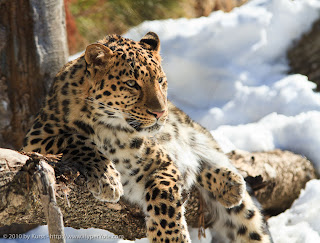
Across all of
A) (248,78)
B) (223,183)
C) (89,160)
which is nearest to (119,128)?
(89,160)

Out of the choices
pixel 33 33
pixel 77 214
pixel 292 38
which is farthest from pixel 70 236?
pixel 292 38

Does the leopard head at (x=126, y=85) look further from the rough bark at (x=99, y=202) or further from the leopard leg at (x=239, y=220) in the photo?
the leopard leg at (x=239, y=220)

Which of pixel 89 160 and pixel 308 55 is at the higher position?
pixel 89 160

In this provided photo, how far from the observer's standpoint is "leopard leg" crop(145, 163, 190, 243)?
3642mm

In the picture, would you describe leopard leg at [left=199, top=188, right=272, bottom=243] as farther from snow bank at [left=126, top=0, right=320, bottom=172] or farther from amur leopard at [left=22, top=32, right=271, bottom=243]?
snow bank at [left=126, top=0, right=320, bottom=172]

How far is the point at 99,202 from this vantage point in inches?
136

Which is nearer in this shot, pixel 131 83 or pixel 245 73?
pixel 131 83

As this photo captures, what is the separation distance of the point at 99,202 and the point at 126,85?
846mm

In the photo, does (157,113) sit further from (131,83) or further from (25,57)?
(25,57)

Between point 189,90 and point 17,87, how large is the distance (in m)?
2.87

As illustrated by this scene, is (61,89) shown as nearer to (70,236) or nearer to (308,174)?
(70,236)

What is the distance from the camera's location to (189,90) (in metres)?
7.33

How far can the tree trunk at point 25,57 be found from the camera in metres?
5.10

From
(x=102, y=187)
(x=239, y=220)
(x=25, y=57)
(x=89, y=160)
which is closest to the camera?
(x=102, y=187)
